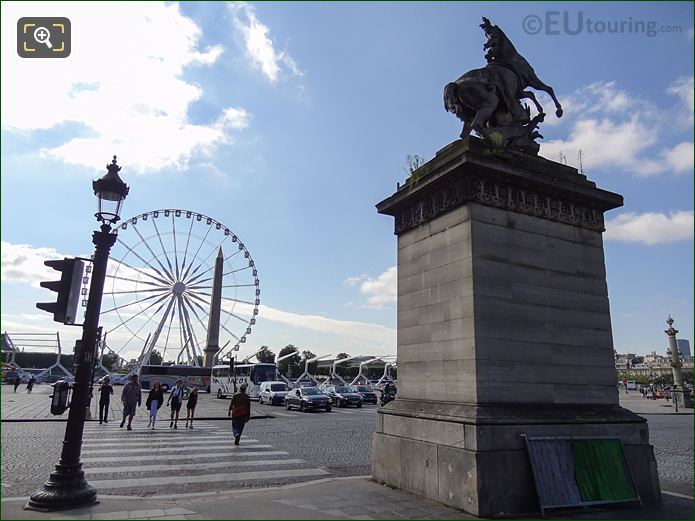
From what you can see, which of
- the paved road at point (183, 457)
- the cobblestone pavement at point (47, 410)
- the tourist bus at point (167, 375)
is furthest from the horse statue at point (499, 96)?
the tourist bus at point (167, 375)

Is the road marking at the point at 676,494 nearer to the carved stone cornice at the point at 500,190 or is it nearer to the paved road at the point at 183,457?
the carved stone cornice at the point at 500,190

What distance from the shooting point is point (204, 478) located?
1053 cm

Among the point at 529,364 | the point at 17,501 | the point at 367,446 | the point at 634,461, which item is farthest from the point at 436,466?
the point at 367,446

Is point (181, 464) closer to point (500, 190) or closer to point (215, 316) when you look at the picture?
point (500, 190)

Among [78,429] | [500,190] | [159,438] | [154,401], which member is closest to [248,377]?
[154,401]

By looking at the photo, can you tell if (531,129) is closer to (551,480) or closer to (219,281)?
(551,480)

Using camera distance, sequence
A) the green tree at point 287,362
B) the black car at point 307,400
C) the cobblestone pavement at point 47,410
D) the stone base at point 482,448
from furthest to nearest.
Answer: the green tree at point 287,362 < the black car at point 307,400 < the cobblestone pavement at point 47,410 < the stone base at point 482,448

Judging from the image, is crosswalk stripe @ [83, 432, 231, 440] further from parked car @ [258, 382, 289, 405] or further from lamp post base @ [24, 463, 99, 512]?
parked car @ [258, 382, 289, 405]

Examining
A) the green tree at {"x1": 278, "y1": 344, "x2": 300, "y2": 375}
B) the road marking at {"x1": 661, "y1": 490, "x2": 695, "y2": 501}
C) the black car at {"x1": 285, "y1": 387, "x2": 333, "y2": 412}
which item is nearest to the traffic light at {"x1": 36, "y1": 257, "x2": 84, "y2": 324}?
the road marking at {"x1": 661, "y1": 490, "x2": 695, "y2": 501}

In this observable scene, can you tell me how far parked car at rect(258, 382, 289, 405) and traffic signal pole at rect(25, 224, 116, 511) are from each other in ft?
112

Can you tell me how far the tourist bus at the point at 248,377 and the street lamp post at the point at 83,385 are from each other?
135ft

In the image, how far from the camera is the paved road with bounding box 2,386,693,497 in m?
10.1

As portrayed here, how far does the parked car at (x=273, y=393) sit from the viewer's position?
41.4m

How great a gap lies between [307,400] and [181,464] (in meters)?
22.8
